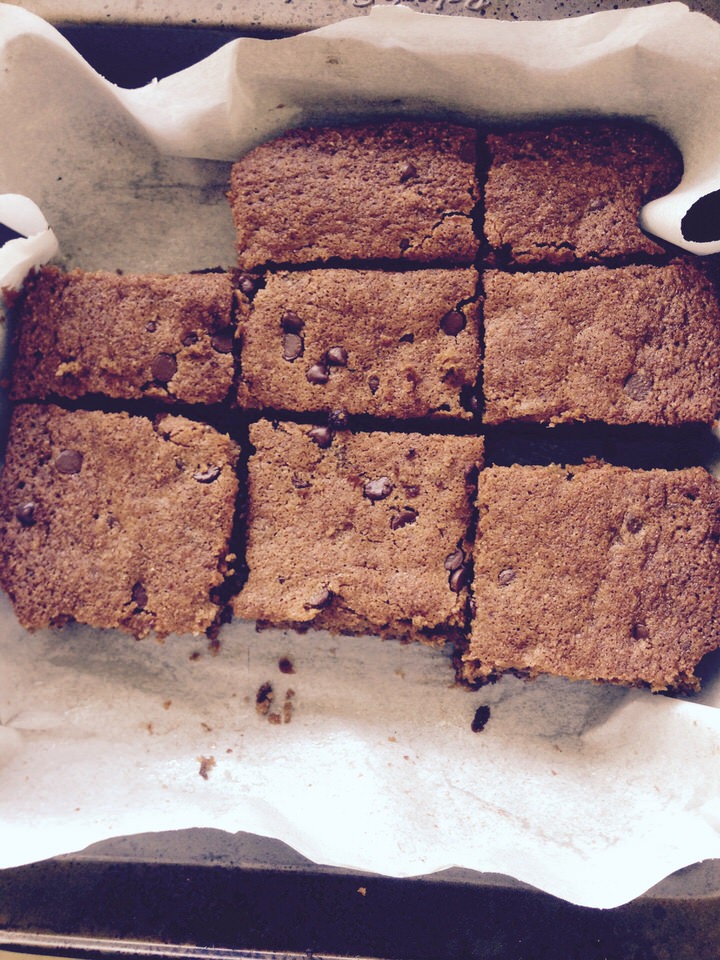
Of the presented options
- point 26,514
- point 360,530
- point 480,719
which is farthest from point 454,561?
point 26,514

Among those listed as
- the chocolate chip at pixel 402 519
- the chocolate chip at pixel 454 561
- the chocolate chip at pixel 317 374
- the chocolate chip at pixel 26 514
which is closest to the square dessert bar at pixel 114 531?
the chocolate chip at pixel 26 514

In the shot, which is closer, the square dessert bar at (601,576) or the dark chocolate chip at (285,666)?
the square dessert bar at (601,576)

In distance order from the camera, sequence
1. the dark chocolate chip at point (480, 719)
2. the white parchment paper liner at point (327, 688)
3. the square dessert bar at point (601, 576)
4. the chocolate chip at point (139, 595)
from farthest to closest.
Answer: the dark chocolate chip at point (480, 719) → the chocolate chip at point (139, 595) → the square dessert bar at point (601, 576) → the white parchment paper liner at point (327, 688)

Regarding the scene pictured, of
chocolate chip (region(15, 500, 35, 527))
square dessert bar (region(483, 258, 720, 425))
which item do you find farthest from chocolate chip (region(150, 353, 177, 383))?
square dessert bar (region(483, 258, 720, 425))

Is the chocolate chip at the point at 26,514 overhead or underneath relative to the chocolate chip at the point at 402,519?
underneath

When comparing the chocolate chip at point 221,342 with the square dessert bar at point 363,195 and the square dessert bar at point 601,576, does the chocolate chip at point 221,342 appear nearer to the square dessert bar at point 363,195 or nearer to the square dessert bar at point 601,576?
the square dessert bar at point 363,195

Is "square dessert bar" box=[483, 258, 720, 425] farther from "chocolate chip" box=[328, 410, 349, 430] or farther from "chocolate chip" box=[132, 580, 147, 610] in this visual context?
"chocolate chip" box=[132, 580, 147, 610]
